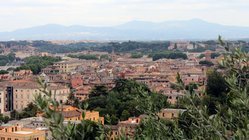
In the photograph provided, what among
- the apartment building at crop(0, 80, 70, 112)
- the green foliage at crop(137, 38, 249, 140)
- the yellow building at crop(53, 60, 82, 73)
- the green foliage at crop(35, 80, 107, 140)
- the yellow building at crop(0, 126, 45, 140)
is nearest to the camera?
the green foliage at crop(35, 80, 107, 140)

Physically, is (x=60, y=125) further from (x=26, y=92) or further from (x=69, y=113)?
(x=26, y=92)

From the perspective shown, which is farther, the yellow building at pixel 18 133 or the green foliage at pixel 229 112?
the yellow building at pixel 18 133

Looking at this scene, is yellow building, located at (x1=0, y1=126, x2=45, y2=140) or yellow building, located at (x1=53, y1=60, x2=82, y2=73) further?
yellow building, located at (x1=53, y1=60, x2=82, y2=73)

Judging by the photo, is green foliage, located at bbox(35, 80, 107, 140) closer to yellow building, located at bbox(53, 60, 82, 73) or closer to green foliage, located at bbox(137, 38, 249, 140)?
Answer: green foliage, located at bbox(137, 38, 249, 140)

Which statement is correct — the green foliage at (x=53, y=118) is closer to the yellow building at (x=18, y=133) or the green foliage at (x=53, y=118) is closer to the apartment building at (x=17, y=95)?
the yellow building at (x=18, y=133)

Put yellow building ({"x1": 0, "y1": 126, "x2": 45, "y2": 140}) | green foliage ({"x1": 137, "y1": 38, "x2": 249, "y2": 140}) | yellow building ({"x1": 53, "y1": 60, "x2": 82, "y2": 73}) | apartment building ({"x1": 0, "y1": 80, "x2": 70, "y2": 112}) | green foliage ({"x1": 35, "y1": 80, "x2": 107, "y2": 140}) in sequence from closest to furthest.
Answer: green foliage ({"x1": 35, "y1": 80, "x2": 107, "y2": 140}) < green foliage ({"x1": 137, "y1": 38, "x2": 249, "y2": 140}) < yellow building ({"x1": 0, "y1": 126, "x2": 45, "y2": 140}) < apartment building ({"x1": 0, "y1": 80, "x2": 70, "y2": 112}) < yellow building ({"x1": 53, "y1": 60, "x2": 82, "y2": 73})

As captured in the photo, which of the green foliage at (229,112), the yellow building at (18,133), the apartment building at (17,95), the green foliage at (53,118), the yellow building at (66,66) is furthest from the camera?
the yellow building at (66,66)

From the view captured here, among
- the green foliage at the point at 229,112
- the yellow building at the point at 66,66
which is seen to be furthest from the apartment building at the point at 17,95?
the green foliage at the point at 229,112

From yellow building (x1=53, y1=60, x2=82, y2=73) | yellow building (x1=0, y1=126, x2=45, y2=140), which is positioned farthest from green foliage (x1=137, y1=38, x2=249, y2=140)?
yellow building (x1=53, y1=60, x2=82, y2=73)

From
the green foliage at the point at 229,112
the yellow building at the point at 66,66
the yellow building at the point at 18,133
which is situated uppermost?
the green foliage at the point at 229,112

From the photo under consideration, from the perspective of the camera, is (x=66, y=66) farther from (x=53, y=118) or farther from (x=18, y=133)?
(x=53, y=118)
